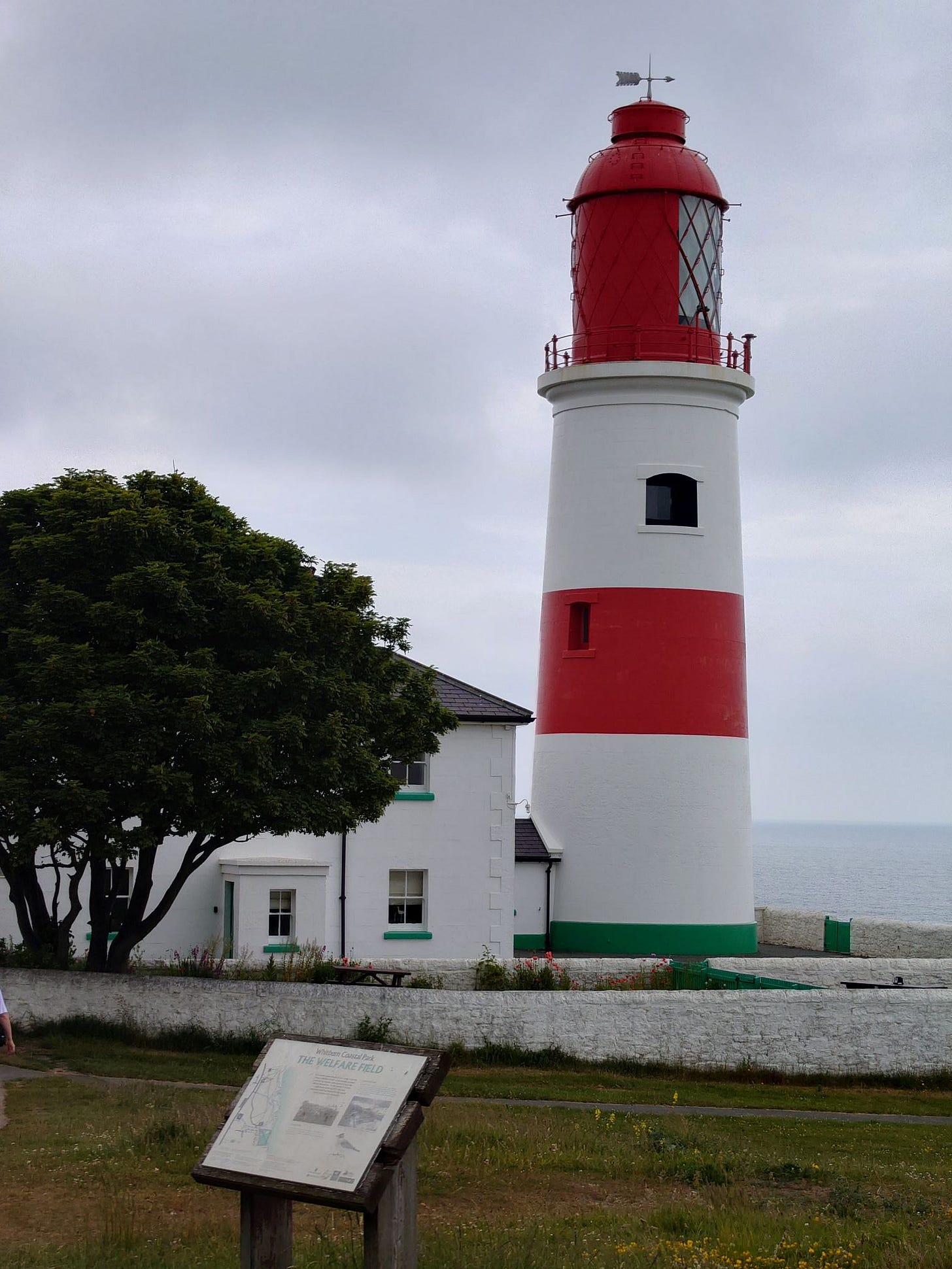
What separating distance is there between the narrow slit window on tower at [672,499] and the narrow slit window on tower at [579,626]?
2053mm

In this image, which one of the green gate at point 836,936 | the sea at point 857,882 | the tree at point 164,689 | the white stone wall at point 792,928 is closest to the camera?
the tree at point 164,689

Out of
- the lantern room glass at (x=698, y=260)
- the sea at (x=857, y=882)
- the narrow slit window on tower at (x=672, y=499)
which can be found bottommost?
the sea at (x=857, y=882)

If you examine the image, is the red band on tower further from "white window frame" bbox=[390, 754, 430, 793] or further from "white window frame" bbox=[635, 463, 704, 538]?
"white window frame" bbox=[390, 754, 430, 793]

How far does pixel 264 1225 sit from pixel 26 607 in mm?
13585

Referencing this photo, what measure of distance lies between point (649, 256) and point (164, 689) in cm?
1397

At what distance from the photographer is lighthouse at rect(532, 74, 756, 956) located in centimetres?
2870

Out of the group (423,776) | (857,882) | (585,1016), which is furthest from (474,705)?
(857,882)

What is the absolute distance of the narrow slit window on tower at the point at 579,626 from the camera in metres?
29.4

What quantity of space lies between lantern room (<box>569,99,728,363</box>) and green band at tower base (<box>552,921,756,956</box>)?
10531mm

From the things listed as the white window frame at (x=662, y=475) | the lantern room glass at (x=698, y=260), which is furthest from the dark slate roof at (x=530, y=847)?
the lantern room glass at (x=698, y=260)

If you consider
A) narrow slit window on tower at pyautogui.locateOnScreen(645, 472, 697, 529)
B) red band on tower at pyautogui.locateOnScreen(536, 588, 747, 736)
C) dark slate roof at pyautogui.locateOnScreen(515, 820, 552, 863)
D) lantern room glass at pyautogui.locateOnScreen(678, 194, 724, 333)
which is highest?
lantern room glass at pyautogui.locateOnScreen(678, 194, 724, 333)

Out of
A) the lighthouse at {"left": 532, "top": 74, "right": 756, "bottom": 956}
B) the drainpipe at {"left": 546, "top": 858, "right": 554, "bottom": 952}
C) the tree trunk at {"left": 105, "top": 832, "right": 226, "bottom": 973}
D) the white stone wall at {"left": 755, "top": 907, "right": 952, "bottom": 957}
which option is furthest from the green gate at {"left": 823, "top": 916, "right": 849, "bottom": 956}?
the tree trunk at {"left": 105, "top": 832, "right": 226, "bottom": 973}

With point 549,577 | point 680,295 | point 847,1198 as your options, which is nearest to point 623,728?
point 549,577

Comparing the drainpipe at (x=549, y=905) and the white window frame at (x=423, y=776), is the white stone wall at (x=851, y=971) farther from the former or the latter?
the white window frame at (x=423, y=776)
